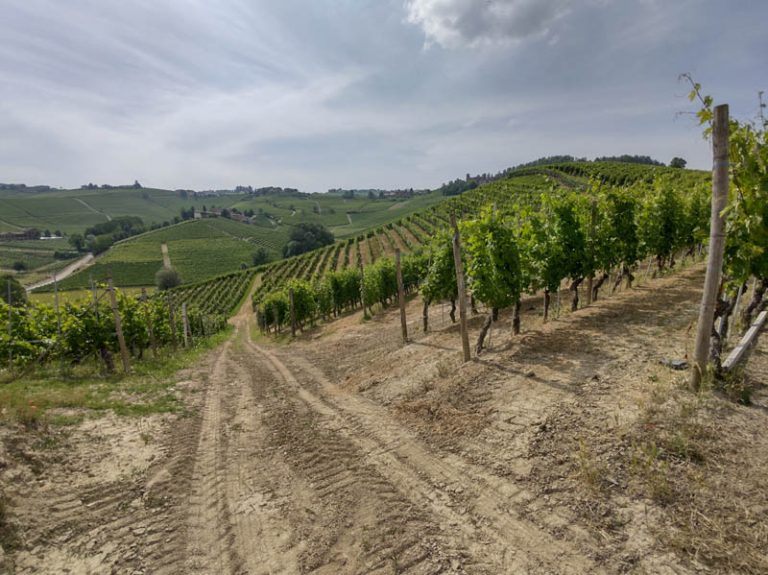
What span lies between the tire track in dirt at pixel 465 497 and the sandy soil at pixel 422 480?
0.07ft

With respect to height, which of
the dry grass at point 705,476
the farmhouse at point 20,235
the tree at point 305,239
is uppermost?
the farmhouse at point 20,235

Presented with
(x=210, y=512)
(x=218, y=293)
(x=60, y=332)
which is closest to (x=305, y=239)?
(x=218, y=293)

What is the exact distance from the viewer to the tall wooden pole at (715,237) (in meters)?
4.91

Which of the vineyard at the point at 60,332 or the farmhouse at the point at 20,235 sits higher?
the farmhouse at the point at 20,235

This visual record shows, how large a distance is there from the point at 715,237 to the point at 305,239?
106m

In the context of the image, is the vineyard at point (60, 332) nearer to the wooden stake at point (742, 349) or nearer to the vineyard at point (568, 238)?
the vineyard at point (568, 238)

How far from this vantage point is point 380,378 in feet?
34.0

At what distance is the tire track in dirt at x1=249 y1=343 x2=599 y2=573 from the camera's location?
3.80 m

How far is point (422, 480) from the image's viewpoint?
5.34m

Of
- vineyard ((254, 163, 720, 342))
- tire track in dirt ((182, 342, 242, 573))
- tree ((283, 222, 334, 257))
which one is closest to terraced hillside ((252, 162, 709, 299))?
tree ((283, 222, 334, 257))

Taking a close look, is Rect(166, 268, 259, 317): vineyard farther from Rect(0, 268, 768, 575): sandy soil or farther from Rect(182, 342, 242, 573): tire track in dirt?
Rect(0, 268, 768, 575): sandy soil

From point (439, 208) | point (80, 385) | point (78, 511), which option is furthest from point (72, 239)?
Answer: point (78, 511)

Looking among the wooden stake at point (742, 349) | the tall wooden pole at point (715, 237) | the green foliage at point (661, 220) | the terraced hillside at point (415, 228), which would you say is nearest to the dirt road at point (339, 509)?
the tall wooden pole at point (715, 237)

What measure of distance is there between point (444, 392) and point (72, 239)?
5415 inches
